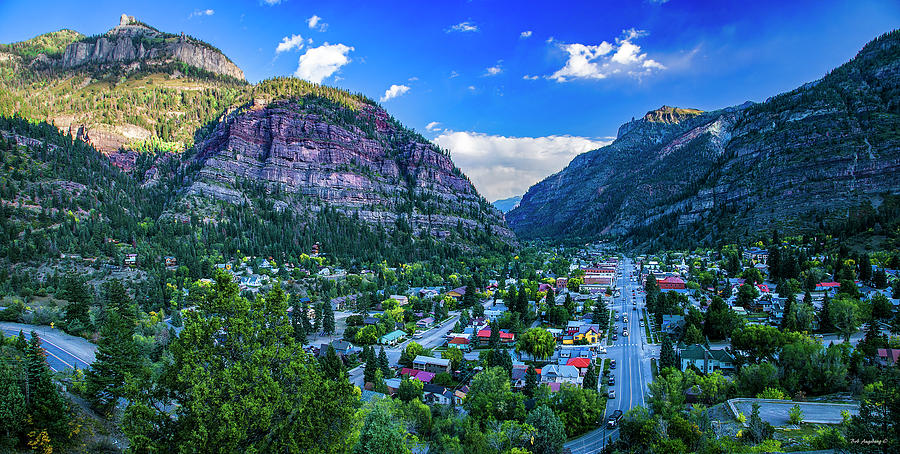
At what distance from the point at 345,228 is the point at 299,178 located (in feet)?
91.8

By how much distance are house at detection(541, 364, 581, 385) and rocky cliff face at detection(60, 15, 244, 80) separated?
211 metres

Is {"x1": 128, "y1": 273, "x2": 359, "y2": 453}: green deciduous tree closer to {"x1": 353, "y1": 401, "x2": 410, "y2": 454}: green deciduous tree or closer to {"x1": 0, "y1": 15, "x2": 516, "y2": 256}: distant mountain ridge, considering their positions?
{"x1": 353, "y1": 401, "x2": 410, "y2": 454}: green deciduous tree

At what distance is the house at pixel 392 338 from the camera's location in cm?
4916

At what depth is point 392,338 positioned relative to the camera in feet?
164

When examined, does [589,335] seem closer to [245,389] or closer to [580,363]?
[580,363]

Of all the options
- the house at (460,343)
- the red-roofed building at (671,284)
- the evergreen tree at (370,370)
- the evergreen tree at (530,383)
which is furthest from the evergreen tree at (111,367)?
the red-roofed building at (671,284)

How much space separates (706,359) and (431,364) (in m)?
24.1

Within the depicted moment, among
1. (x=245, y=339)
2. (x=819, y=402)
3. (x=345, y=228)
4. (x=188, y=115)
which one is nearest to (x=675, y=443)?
(x=819, y=402)

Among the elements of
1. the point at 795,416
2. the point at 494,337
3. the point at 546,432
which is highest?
the point at 795,416

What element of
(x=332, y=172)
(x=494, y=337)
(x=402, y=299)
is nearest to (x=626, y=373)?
(x=494, y=337)

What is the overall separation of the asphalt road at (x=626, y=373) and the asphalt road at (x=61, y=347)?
3146 centimetres

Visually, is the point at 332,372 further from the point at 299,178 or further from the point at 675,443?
the point at 299,178

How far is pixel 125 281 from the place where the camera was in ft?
205

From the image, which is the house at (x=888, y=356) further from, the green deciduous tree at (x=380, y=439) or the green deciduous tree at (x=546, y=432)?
the green deciduous tree at (x=380, y=439)
